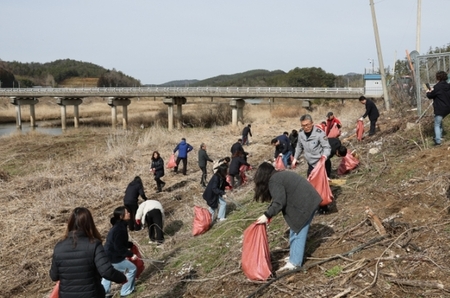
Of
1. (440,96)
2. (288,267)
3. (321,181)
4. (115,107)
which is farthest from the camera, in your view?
(115,107)

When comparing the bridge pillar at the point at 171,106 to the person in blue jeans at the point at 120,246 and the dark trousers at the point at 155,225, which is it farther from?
the person in blue jeans at the point at 120,246

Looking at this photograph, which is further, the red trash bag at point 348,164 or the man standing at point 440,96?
the red trash bag at point 348,164

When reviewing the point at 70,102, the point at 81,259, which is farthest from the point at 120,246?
the point at 70,102

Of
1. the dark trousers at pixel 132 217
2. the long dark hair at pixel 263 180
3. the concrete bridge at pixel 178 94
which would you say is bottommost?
the dark trousers at pixel 132 217

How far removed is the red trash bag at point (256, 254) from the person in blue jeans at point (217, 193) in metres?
3.40

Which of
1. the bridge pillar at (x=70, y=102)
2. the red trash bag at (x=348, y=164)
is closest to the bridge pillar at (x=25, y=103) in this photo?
the bridge pillar at (x=70, y=102)

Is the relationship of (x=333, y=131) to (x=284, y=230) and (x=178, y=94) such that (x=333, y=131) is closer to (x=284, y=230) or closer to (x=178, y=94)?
(x=284, y=230)

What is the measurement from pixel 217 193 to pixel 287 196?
12.3 ft

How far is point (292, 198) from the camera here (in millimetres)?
4297

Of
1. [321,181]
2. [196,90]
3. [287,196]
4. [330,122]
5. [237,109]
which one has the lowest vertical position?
[321,181]

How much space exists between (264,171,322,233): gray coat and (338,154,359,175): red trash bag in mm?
3908

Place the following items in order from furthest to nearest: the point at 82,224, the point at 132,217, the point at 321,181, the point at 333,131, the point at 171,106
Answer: the point at 171,106
the point at 333,131
the point at 132,217
the point at 321,181
the point at 82,224

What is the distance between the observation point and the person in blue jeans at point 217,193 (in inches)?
→ 315

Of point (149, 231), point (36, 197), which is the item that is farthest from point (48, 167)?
point (149, 231)
